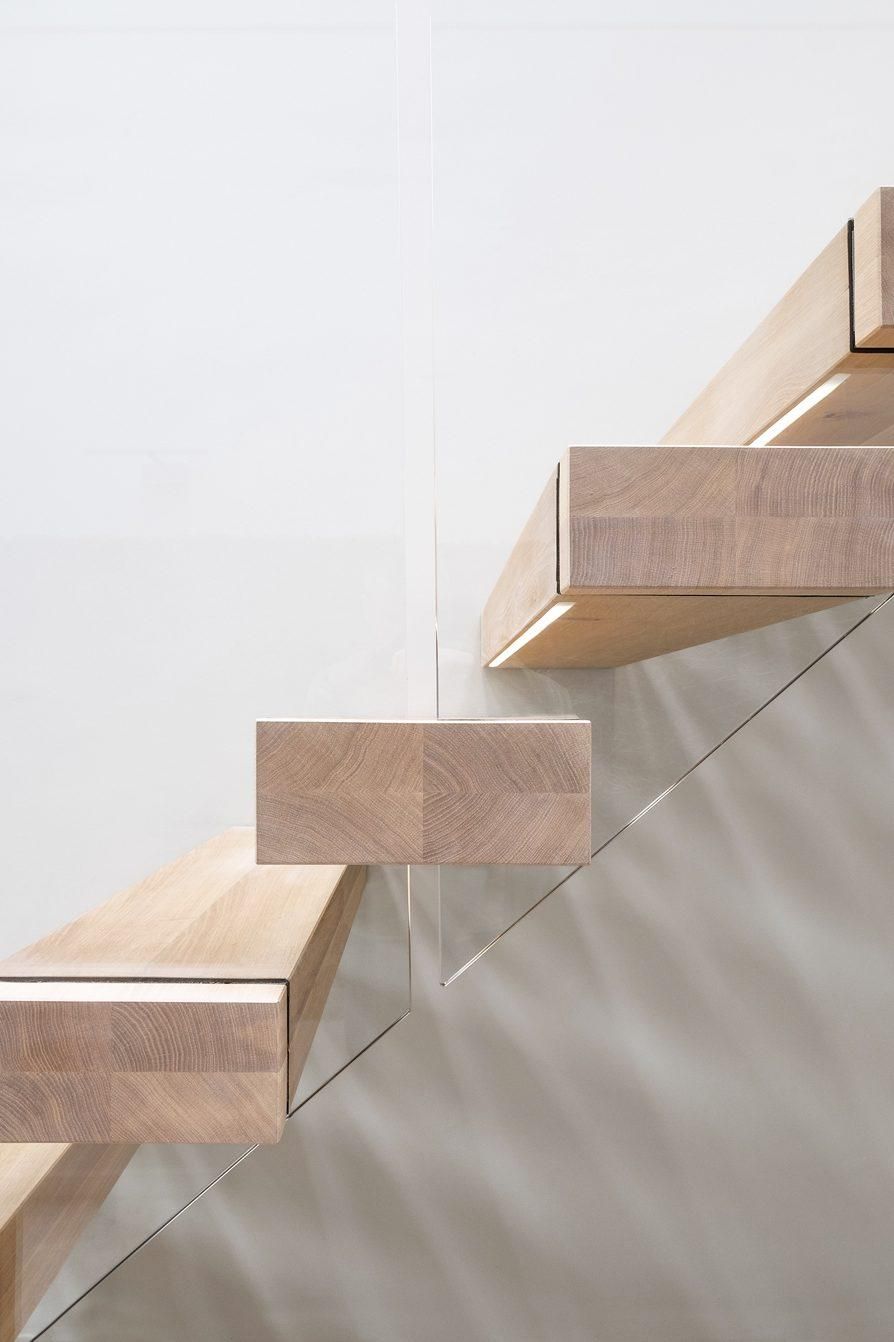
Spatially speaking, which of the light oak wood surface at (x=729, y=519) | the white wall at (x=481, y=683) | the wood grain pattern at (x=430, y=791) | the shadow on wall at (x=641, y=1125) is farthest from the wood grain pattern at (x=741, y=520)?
the shadow on wall at (x=641, y=1125)

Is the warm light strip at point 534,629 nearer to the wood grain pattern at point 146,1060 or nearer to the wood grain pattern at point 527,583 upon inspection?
the wood grain pattern at point 527,583

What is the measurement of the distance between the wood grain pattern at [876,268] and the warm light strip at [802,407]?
0.05 meters

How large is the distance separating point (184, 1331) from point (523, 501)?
146cm

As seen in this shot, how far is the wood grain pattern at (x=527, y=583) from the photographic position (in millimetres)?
591

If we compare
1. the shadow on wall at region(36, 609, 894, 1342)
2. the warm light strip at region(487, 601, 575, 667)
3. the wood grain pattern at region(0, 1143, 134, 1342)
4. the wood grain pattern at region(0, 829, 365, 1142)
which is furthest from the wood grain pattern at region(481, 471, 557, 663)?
the shadow on wall at region(36, 609, 894, 1342)

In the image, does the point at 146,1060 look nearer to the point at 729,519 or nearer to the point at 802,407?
the point at 729,519

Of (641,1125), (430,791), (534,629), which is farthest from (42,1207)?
(641,1125)

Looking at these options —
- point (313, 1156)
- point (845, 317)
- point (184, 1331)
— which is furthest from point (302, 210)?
point (184, 1331)

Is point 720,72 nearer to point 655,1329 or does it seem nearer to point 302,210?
point 302,210

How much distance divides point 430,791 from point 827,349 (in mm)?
331

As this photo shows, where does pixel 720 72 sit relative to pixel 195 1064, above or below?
above

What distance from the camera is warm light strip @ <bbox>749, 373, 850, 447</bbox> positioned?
0.56 meters

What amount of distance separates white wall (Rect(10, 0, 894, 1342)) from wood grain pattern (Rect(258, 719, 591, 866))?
0.94 ft

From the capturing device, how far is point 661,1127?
1.61 meters
